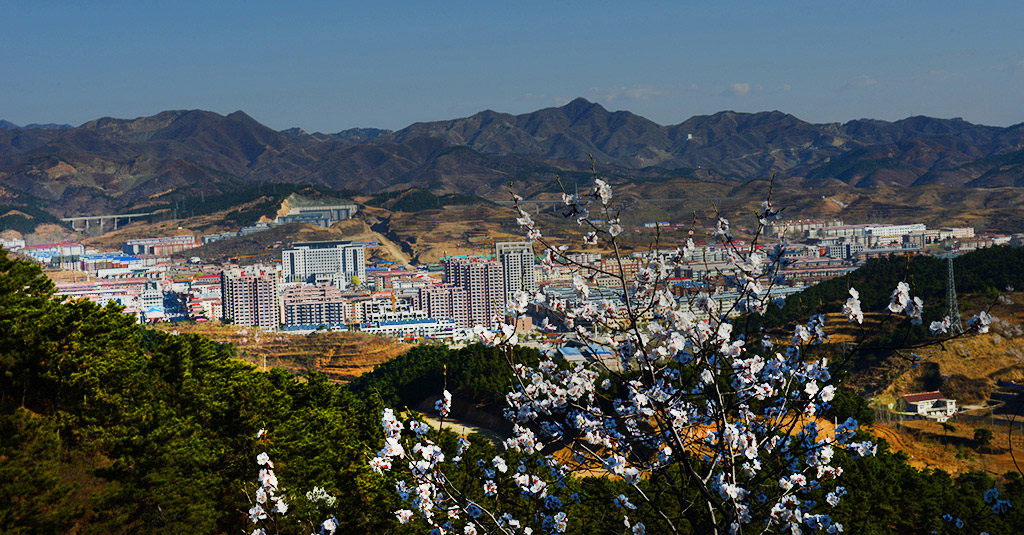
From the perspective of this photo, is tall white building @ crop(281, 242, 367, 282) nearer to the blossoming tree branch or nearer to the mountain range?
the mountain range

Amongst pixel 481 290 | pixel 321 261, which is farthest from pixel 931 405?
pixel 321 261

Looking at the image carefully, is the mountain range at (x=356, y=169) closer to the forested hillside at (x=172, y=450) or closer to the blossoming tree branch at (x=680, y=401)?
the forested hillside at (x=172, y=450)

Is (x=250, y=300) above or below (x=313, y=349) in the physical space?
above

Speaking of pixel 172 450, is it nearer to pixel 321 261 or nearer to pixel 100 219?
pixel 321 261

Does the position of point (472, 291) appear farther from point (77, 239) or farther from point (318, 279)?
point (77, 239)

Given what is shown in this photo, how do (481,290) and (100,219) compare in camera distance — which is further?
(100,219)

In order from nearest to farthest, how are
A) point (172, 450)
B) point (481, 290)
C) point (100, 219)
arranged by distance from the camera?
point (172, 450) → point (481, 290) → point (100, 219)

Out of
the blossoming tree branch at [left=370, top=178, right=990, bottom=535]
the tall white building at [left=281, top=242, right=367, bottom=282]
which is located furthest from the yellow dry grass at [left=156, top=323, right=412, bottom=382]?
the blossoming tree branch at [left=370, top=178, right=990, bottom=535]
